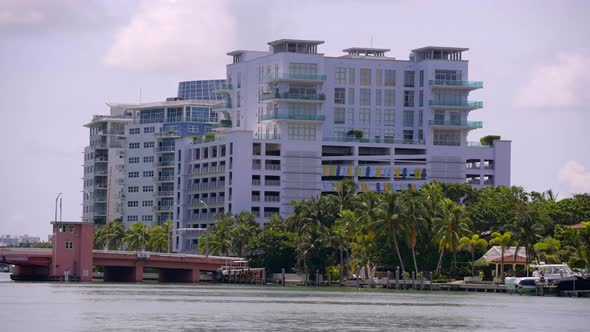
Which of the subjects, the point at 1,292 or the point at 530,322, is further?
the point at 1,292

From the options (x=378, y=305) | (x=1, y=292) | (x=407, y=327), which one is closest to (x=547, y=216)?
(x=378, y=305)

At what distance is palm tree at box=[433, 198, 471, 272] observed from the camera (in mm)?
184625

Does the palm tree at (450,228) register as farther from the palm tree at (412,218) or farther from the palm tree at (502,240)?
the palm tree at (502,240)

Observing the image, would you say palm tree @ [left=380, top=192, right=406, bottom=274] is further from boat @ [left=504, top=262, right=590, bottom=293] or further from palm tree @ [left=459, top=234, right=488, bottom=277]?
boat @ [left=504, top=262, right=590, bottom=293]

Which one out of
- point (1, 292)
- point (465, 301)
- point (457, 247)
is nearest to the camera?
point (465, 301)

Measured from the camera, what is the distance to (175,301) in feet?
461

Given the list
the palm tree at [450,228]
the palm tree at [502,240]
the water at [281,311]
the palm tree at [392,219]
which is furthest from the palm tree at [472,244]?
the water at [281,311]

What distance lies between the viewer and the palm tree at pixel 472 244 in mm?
184875

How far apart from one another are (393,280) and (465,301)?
146 feet

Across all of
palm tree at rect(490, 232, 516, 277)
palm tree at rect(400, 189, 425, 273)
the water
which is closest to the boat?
the water

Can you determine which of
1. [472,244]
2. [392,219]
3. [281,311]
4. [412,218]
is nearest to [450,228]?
[472,244]

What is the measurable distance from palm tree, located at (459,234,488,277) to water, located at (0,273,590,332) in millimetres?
17267

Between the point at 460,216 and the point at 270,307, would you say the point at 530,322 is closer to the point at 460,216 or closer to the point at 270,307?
the point at 270,307

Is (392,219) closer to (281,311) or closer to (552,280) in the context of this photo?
(552,280)
